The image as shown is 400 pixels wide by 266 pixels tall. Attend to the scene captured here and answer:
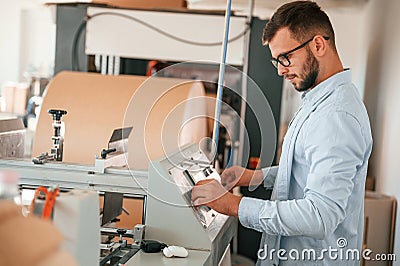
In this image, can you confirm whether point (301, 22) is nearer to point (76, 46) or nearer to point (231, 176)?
point (231, 176)

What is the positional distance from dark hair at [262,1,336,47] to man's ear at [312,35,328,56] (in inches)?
0.7

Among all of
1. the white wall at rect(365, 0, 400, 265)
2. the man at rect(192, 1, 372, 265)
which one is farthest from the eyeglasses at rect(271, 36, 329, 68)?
the white wall at rect(365, 0, 400, 265)

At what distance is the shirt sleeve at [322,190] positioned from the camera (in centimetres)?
170

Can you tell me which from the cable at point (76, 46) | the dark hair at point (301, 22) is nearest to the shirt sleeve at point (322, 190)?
the dark hair at point (301, 22)

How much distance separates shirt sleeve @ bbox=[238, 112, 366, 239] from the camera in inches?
66.9

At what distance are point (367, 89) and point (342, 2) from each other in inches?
30.4

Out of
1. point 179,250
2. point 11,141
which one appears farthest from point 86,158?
point 179,250

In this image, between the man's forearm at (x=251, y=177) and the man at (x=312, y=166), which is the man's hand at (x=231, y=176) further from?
the man at (x=312, y=166)

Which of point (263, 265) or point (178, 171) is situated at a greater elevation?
point (178, 171)

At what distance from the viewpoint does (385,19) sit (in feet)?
12.6

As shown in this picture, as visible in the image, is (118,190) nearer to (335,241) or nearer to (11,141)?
(11,141)

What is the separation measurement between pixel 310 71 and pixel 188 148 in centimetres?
57

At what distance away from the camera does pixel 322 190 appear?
1.70 meters

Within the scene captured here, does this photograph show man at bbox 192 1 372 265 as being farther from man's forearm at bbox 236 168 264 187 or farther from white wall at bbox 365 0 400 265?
white wall at bbox 365 0 400 265
